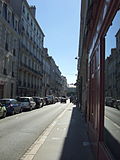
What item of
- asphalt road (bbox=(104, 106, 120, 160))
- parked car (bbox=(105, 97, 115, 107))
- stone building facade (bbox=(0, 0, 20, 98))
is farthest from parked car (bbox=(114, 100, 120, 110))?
stone building facade (bbox=(0, 0, 20, 98))

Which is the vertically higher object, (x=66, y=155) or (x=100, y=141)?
(x=100, y=141)

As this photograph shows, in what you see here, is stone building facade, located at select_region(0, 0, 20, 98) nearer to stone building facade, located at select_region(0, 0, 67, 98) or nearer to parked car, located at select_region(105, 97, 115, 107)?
stone building facade, located at select_region(0, 0, 67, 98)

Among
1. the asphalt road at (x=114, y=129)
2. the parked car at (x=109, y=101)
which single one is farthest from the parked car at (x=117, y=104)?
the parked car at (x=109, y=101)

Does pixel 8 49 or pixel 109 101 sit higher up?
pixel 8 49

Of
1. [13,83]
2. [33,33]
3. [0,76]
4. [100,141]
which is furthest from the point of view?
[33,33]

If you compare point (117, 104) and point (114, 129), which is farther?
point (114, 129)

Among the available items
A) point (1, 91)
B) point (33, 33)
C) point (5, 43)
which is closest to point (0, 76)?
point (1, 91)

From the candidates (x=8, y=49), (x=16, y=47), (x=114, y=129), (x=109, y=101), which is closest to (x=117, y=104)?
(x=114, y=129)

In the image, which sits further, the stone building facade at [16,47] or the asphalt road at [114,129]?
the stone building facade at [16,47]

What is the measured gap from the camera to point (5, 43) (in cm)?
3969

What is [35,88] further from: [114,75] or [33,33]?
[114,75]

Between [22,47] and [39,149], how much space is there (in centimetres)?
4279

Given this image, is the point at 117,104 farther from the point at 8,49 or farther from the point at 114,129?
the point at 8,49

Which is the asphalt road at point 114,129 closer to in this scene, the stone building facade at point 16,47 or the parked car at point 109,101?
the parked car at point 109,101
